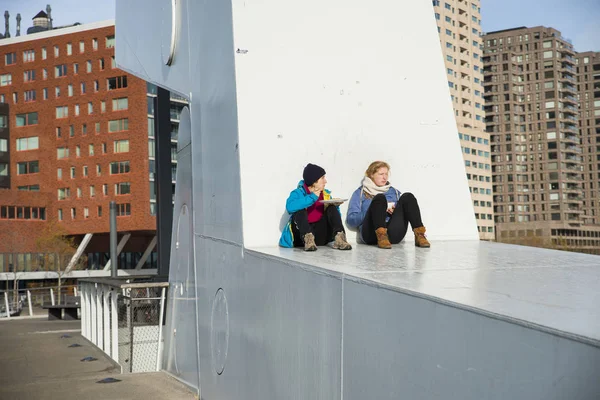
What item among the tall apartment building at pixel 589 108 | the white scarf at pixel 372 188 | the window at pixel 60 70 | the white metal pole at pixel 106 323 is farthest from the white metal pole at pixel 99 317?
the tall apartment building at pixel 589 108

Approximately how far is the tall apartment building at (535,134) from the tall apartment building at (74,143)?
91.5 meters

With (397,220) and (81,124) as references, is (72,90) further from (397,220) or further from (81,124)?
(397,220)

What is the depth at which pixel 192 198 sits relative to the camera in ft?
24.0

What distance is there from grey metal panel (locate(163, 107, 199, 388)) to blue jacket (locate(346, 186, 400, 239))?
1719mm

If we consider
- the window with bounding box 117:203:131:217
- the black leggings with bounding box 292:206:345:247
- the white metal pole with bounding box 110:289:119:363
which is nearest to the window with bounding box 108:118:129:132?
the window with bounding box 117:203:131:217

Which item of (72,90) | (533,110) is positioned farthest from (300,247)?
(533,110)

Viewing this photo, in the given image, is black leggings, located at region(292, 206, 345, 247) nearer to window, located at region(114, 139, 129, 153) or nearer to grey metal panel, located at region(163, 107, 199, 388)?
grey metal panel, located at region(163, 107, 199, 388)

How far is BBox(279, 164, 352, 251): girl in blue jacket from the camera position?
538cm

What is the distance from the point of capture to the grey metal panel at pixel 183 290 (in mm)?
7252

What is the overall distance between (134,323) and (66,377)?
1.08 meters

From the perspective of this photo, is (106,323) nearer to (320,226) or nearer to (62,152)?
(320,226)

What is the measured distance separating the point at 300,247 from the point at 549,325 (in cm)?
328

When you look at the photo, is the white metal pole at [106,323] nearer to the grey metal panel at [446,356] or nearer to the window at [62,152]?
the grey metal panel at [446,356]

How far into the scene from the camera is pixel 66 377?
854cm
